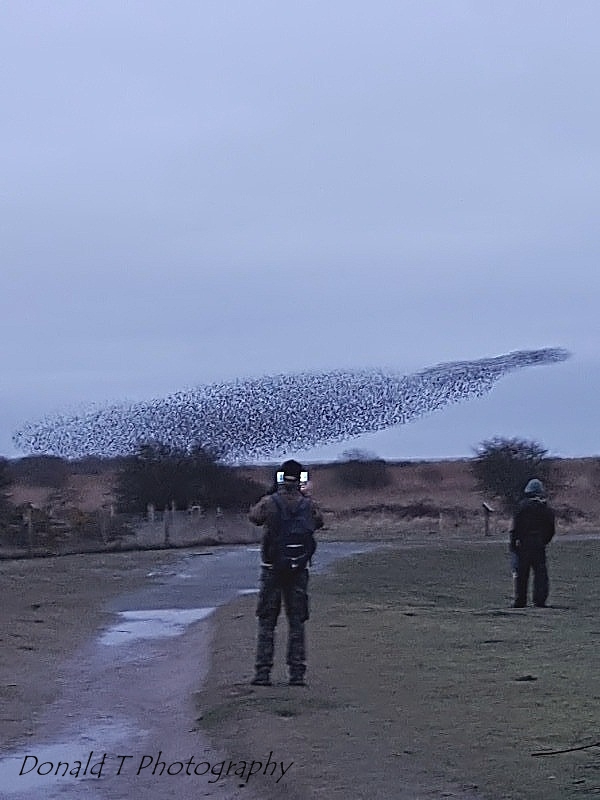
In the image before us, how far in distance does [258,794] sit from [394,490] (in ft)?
194

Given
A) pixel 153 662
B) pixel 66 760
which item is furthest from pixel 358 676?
pixel 66 760

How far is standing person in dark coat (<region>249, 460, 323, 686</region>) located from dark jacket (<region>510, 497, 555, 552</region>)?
7.89m

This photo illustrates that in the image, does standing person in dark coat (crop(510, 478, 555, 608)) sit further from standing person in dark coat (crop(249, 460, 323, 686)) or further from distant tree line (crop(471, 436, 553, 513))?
distant tree line (crop(471, 436, 553, 513))

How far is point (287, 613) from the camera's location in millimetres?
11312

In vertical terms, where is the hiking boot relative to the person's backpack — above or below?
below

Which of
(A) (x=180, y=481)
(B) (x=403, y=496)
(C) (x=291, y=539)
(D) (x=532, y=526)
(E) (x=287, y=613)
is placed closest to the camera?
(C) (x=291, y=539)

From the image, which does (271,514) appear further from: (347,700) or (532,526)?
(532,526)

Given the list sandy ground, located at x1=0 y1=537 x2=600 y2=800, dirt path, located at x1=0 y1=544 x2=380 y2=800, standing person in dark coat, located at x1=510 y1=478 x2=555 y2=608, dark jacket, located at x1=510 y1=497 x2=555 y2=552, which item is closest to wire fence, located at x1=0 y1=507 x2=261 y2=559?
dirt path, located at x1=0 y1=544 x2=380 y2=800

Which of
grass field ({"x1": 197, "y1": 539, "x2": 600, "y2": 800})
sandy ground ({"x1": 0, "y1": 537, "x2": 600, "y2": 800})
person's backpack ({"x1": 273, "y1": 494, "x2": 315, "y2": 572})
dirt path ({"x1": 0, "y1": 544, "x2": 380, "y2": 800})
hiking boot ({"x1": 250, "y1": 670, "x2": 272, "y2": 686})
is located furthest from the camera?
hiking boot ({"x1": 250, "y1": 670, "x2": 272, "y2": 686})

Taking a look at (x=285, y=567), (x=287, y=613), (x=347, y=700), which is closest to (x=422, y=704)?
(x=347, y=700)

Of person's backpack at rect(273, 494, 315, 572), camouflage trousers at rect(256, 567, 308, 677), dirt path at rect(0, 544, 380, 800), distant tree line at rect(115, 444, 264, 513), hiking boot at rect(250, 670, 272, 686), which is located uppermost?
distant tree line at rect(115, 444, 264, 513)

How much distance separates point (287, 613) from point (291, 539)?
67cm

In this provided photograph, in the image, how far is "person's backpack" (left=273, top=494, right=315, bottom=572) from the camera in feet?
36.6

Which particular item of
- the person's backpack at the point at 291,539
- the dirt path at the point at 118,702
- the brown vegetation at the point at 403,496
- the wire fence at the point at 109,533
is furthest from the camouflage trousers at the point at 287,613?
the brown vegetation at the point at 403,496
